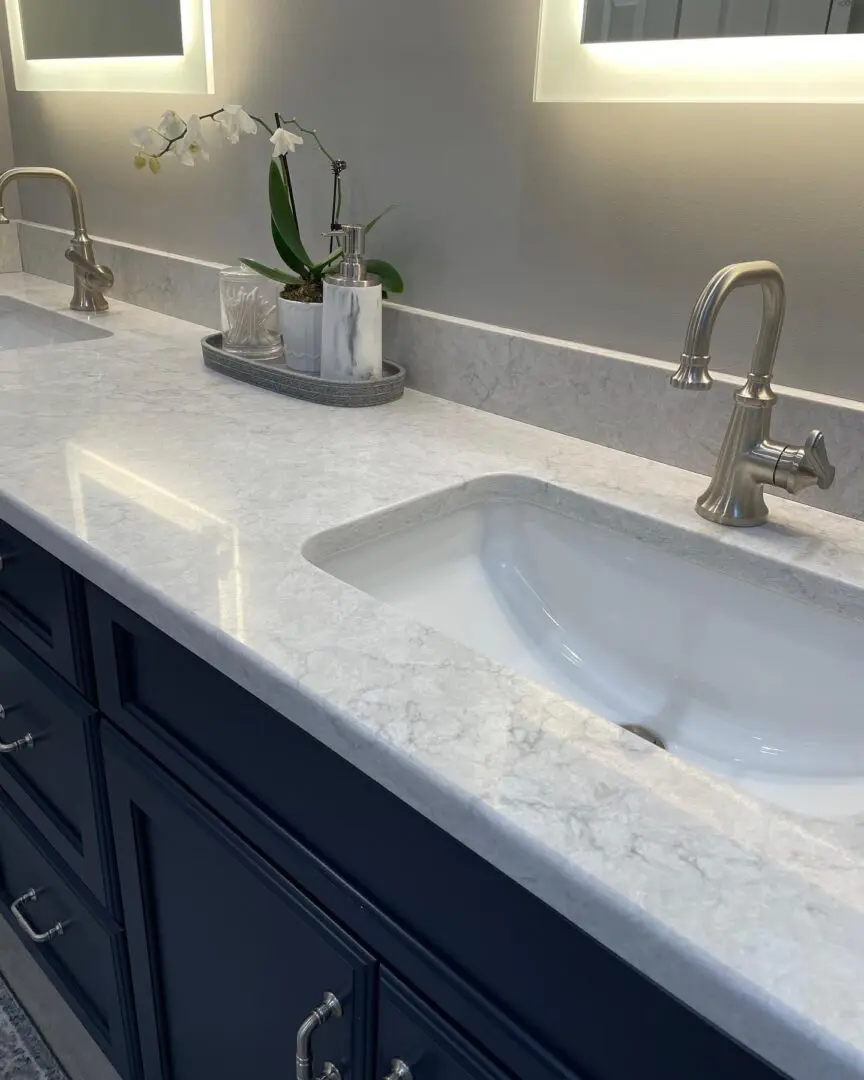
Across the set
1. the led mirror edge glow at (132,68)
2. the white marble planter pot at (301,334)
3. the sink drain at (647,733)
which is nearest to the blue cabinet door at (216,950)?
the sink drain at (647,733)

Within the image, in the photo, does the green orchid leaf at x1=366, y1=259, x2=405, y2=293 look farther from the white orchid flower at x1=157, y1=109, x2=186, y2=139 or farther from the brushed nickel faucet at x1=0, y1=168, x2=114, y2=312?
the brushed nickel faucet at x1=0, y1=168, x2=114, y2=312

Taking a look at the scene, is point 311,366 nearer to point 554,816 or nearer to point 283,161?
point 283,161

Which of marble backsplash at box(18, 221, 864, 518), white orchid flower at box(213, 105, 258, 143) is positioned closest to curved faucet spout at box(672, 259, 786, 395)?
marble backsplash at box(18, 221, 864, 518)

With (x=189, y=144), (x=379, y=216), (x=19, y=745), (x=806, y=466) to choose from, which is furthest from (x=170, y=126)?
(x=806, y=466)

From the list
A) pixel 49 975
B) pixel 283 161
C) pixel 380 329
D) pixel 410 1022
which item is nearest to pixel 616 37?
pixel 380 329

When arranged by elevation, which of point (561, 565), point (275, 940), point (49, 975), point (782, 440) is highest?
point (782, 440)

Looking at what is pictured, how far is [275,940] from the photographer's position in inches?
24.6

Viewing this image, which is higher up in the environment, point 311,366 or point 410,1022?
point 311,366

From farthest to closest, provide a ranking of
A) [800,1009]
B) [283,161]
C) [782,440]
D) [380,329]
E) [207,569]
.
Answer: [283,161] < [380,329] < [782,440] < [207,569] < [800,1009]

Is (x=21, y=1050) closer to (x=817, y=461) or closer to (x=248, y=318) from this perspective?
(x=248, y=318)

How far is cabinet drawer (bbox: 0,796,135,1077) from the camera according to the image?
0.90 meters

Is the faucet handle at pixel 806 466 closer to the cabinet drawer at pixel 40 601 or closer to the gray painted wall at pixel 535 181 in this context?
the gray painted wall at pixel 535 181

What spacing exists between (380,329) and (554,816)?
71 centimetres

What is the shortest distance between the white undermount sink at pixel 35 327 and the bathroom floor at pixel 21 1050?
0.96 meters
